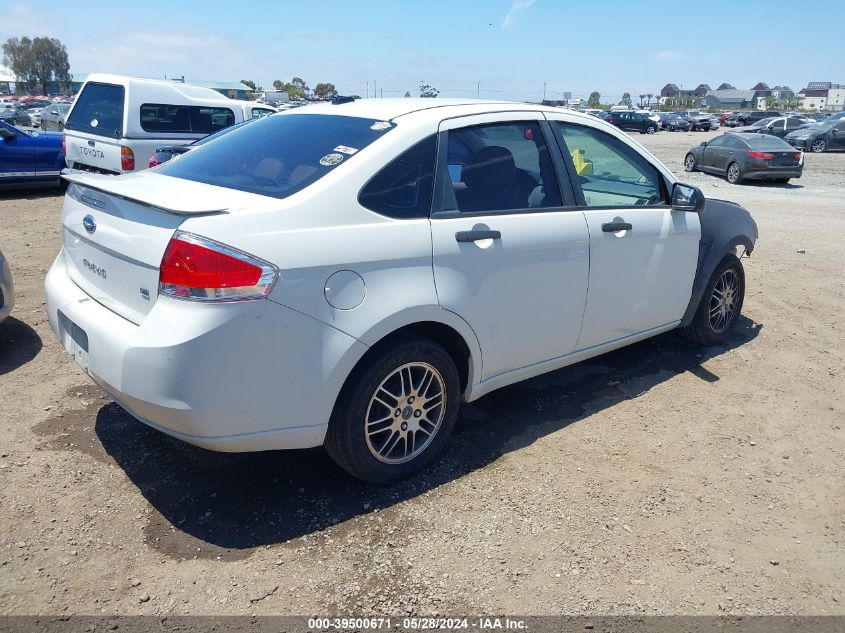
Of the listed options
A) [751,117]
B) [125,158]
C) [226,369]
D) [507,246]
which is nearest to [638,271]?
[507,246]

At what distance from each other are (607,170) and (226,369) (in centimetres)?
293

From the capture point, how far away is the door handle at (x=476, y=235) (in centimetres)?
330

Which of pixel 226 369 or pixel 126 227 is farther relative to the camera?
pixel 126 227

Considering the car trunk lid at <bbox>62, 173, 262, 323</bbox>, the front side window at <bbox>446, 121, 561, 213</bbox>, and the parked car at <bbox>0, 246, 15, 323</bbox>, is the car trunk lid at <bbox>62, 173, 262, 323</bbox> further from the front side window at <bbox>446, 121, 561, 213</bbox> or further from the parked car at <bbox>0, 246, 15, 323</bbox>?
the parked car at <bbox>0, 246, 15, 323</bbox>

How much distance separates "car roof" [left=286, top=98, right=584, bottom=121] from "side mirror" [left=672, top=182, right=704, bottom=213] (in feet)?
3.31

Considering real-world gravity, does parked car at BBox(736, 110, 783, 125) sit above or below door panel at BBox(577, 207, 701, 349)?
above

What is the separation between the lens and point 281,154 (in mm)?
3387

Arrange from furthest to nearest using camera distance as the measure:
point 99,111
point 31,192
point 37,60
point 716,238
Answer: point 37,60 → point 31,192 → point 99,111 → point 716,238

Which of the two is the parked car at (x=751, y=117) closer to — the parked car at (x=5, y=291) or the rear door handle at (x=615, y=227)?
the rear door handle at (x=615, y=227)

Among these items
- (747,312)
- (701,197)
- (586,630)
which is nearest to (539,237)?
(701,197)

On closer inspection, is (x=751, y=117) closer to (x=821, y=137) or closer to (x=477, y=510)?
(x=821, y=137)

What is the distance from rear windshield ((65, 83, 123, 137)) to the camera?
10258mm

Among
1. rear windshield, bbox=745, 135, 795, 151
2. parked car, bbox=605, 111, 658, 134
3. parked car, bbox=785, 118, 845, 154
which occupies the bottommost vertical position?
rear windshield, bbox=745, 135, 795, 151

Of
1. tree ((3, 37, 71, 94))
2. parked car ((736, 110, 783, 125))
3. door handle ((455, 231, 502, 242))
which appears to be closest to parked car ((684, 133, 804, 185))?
door handle ((455, 231, 502, 242))
